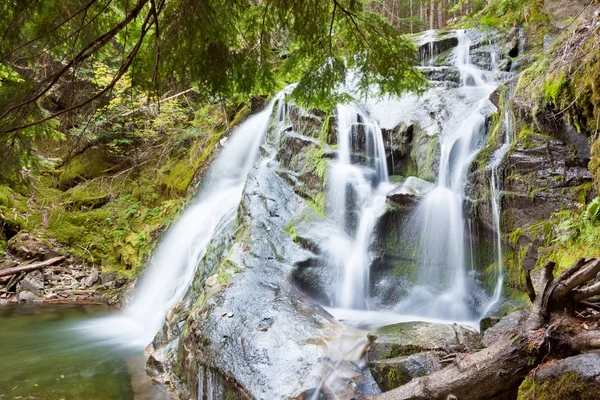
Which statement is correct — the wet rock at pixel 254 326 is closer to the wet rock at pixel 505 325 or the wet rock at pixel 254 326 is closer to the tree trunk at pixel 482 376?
the tree trunk at pixel 482 376

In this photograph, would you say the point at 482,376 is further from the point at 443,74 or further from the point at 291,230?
the point at 443,74

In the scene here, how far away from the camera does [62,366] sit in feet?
20.1

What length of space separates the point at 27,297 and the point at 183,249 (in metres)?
4.80

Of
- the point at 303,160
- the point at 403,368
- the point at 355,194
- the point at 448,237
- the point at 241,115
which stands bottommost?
the point at 403,368

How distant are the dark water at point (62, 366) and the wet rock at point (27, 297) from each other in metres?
1.58

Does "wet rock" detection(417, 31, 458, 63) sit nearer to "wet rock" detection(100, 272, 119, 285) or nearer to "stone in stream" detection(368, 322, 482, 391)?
"stone in stream" detection(368, 322, 482, 391)

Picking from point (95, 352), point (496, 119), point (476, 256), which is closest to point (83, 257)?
point (95, 352)

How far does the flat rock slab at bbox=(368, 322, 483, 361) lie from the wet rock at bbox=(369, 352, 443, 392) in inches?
6.1

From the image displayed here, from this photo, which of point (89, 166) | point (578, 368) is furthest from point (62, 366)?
point (89, 166)

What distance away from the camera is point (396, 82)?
4.18 meters

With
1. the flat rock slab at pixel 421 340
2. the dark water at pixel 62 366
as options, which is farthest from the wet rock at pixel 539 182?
the dark water at pixel 62 366

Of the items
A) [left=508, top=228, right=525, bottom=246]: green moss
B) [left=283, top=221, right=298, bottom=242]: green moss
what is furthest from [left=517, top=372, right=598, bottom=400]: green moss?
[left=283, top=221, right=298, bottom=242]: green moss

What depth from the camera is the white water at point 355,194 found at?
6.55 metres

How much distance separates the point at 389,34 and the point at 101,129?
494 inches
